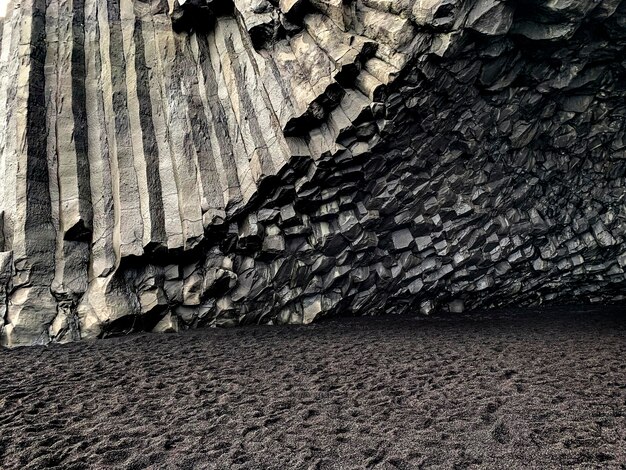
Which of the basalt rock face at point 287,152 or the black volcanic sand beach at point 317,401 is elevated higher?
the basalt rock face at point 287,152

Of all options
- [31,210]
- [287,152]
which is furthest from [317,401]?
[31,210]

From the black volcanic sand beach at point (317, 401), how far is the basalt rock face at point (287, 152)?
43.0 inches

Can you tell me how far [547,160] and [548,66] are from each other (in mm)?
2090

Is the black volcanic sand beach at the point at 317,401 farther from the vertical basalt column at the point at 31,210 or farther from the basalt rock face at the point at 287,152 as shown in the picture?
the basalt rock face at the point at 287,152

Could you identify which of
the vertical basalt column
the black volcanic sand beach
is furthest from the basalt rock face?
the black volcanic sand beach

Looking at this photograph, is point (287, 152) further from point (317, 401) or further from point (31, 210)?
point (31, 210)

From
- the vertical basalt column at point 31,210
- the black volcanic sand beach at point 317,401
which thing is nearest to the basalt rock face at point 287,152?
the vertical basalt column at point 31,210

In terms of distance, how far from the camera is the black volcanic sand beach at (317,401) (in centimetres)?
442

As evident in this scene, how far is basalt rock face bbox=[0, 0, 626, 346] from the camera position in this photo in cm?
788

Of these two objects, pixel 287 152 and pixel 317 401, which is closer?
pixel 317 401

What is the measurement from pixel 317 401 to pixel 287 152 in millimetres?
4300

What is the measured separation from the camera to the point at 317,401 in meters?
5.58

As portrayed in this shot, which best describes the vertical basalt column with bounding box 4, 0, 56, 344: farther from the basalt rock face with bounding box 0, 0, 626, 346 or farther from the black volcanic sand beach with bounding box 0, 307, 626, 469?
the black volcanic sand beach with bounding box 0, 307, 626, 469

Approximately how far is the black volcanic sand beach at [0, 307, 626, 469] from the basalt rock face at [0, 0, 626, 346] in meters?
1.09
